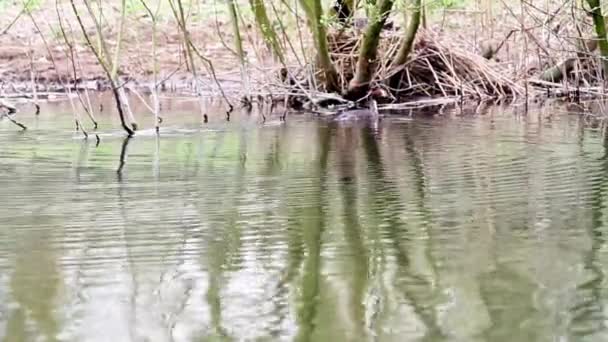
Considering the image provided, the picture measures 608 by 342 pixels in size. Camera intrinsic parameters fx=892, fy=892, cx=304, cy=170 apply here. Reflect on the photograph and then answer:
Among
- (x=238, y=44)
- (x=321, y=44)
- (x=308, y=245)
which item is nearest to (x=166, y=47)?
(x=321, y=44)

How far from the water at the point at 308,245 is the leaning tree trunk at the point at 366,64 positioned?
332 cm

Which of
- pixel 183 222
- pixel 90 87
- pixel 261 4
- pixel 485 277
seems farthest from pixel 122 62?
pixel 485 277

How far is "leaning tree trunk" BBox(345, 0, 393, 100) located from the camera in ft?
25.8

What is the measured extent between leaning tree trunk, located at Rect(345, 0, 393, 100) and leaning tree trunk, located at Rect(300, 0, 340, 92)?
17 cm

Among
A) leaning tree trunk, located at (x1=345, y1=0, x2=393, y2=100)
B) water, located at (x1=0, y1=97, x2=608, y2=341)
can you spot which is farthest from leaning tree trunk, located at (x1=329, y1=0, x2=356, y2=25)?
water, located at (x1=0, y1=97, x2=608, y2=341)

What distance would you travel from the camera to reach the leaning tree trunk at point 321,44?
24.8 feet

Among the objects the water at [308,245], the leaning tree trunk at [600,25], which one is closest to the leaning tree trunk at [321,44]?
the leaning tree trunk at [600,25]

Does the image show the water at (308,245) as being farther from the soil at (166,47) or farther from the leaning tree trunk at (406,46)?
the soil at (166,47)

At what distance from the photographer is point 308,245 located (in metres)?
2.46

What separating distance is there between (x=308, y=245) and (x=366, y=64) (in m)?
5.89

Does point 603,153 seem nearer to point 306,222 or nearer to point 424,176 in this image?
point 424,176

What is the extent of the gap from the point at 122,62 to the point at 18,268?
10215mm

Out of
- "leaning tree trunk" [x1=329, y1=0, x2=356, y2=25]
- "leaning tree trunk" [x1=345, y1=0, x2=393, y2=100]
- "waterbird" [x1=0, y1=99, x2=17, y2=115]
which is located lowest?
"waterbird" [x1=0, y1=99, x2=17, y2=115]

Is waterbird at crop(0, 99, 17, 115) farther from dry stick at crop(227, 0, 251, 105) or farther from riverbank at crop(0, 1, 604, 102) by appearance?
dry stick at crop(227, 0, 251, 105)
